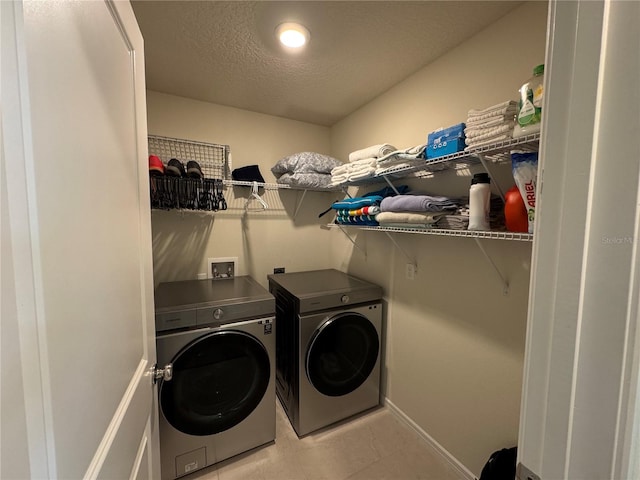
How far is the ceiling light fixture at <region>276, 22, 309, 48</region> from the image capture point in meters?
1.35

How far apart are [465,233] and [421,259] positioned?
61 cm

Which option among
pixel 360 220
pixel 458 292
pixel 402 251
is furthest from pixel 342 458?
pixel 360 220

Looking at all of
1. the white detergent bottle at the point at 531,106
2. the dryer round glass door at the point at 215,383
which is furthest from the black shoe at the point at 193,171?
the white detergent bottle at the point at 531,106

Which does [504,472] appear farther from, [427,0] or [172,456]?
[427,0]

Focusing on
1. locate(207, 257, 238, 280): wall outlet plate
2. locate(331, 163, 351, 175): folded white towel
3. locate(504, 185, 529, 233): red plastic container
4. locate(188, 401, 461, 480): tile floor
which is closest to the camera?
locate(504, 185, 529, 233): red plastic container

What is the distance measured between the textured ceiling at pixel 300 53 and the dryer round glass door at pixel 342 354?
65.6 inches

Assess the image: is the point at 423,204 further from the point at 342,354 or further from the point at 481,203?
the point at 342,354

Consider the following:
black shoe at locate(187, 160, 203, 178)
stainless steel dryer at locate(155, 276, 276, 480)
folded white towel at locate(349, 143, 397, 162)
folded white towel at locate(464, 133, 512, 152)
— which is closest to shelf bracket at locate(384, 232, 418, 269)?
folded white towel at locate(349, 143, 397, 162)

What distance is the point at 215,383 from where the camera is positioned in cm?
157

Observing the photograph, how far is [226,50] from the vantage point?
5.04 ft

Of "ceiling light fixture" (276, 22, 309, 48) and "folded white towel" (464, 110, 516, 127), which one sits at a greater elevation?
"ceiling light fixture" (276, 22, 309, 48)

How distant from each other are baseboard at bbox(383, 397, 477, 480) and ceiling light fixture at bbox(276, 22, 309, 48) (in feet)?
8.27

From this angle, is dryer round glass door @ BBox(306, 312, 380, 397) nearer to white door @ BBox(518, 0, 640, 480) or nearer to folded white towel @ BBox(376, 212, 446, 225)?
folded white towel @ BBox(376, 212, 446, 225)

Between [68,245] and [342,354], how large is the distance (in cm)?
180
